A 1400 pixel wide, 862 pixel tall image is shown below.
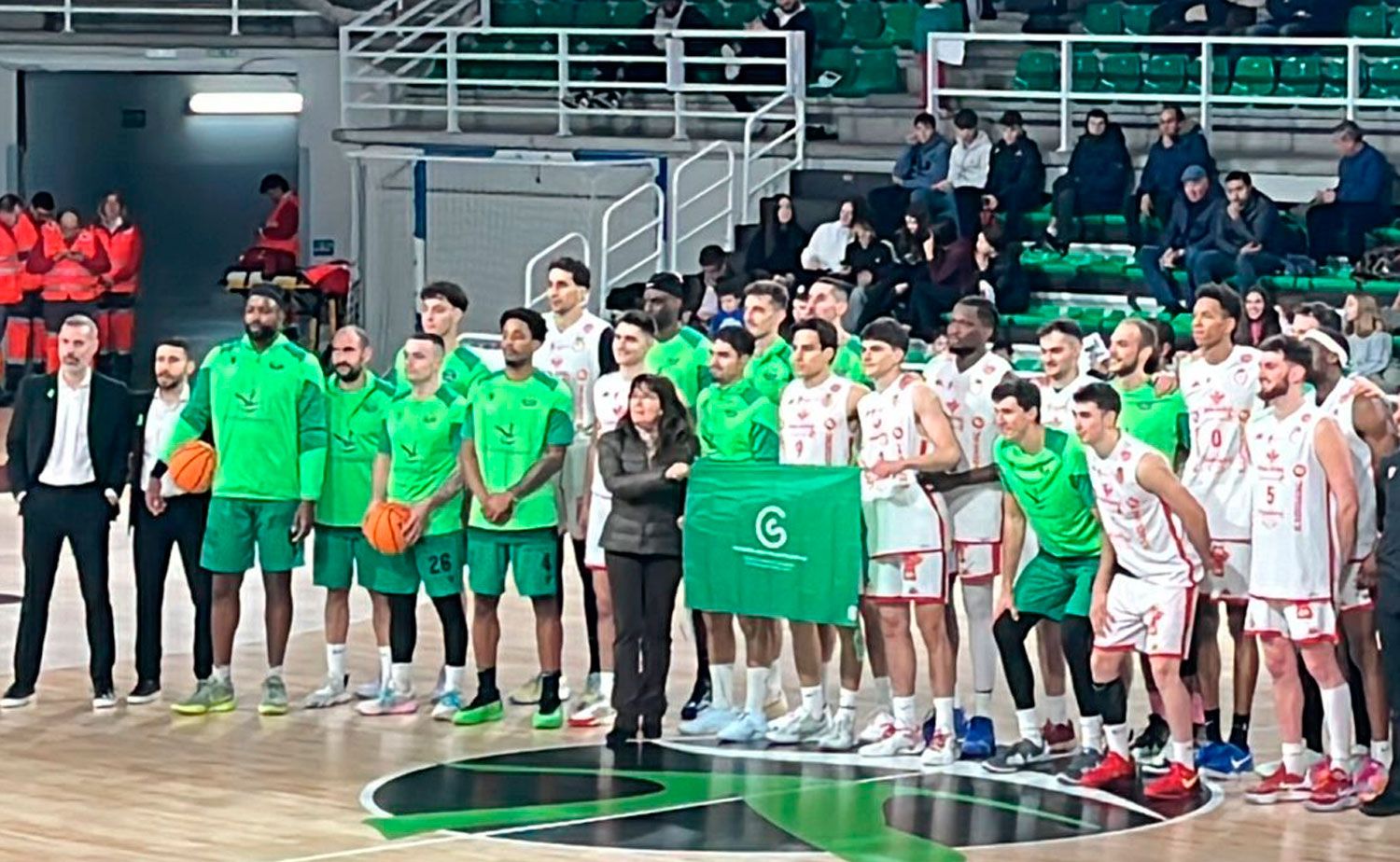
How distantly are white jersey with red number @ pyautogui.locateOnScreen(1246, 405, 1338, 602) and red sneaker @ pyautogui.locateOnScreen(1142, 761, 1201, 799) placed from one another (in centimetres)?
75

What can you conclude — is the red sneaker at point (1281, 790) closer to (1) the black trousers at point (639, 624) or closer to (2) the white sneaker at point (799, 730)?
(2) the white sneaker at point (799, 730)

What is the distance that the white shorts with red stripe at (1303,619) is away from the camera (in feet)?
34.3

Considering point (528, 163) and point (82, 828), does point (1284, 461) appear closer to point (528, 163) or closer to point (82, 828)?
point (82, 828)

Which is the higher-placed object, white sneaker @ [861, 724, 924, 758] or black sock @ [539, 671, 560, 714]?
black sock @ [539, 671, 560, 714]

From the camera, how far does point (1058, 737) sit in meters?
11.5

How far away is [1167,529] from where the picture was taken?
10.6 m

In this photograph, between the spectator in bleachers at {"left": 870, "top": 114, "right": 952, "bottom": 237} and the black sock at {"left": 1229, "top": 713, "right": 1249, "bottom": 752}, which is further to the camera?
the spectator in bleachers at {"left": 870, "top": 114, "right": 952, "bottom": 237}

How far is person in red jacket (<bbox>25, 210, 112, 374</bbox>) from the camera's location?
23844 mm

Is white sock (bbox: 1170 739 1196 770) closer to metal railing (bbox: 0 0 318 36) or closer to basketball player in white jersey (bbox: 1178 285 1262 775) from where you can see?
basketball player in white jersey (bbox: 1178 285 1262 775)

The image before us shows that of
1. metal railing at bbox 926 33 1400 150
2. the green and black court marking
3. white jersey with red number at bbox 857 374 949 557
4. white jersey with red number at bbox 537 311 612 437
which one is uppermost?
metal railing at bbox 926 33 1400 150

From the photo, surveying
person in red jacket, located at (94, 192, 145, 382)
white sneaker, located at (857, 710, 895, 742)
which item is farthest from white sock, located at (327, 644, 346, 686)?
person in red jacket, located at (94, 192, 145, 382)

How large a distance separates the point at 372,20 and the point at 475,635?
583 inches

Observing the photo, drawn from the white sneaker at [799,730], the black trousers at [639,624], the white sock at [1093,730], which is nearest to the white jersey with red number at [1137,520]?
the white sock at [1093,730]

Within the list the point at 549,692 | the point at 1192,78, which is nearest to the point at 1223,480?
the point at 549,692
